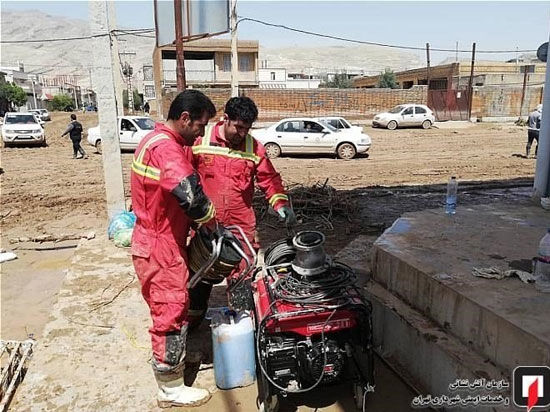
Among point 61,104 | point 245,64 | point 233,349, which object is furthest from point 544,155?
point 61,104

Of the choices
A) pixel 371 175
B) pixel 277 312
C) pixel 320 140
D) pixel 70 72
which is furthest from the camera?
pixel 70 72

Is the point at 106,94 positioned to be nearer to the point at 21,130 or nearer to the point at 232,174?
the point at 232,174

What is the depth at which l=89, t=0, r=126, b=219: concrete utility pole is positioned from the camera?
6.37 metres

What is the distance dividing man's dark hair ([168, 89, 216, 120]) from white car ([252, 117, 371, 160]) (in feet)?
41.4

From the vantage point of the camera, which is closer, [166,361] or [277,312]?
[277,312]

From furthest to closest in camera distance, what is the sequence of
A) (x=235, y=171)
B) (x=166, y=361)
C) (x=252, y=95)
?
1. (x=252, y=95)
2. (x=235, y=171)
3. (x=166, y=361)

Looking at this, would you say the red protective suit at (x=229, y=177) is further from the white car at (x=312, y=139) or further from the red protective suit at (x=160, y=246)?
the white car at (x=312, y=139)

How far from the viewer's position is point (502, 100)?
32.2m

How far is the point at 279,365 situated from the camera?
9.07ft

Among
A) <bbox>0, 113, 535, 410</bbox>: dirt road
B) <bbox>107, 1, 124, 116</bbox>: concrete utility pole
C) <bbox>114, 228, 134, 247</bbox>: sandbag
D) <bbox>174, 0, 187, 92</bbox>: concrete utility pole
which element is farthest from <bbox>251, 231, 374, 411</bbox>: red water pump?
<bbox>174, 0, 187, 92</bbox>: concrete utility pole

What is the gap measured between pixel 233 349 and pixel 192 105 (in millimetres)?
1706

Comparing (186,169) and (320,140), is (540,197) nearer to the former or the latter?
(186,169)

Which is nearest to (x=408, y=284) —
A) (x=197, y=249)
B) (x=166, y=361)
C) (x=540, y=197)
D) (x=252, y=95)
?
(x=197, y=249)

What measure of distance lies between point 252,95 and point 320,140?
1448cm
